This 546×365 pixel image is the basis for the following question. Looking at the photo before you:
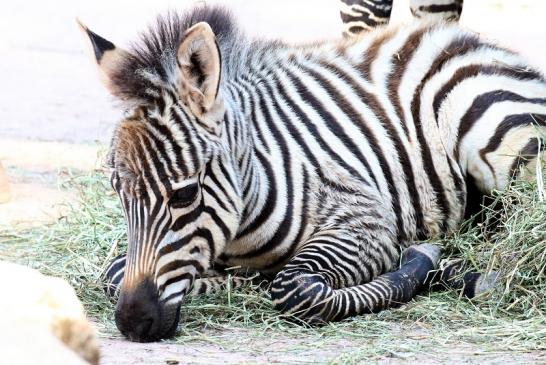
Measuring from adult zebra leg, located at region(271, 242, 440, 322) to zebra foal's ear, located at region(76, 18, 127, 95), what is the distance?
1.39 meters

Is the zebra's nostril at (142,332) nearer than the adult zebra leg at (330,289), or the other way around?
the zebra's nostril at (142,332)

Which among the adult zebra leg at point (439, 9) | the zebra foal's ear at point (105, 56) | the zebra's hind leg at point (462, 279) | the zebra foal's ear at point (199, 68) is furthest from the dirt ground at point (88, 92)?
the adult zebra leg at point (439, 9)

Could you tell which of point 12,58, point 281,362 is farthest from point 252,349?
point 12,58

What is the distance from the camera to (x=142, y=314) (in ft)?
19.1

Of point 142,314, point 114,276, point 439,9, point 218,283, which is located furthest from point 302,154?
point 439,9

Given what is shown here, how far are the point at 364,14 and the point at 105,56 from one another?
11.7ft

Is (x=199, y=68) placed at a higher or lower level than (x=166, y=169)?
higher

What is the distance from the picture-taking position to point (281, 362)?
5.55m

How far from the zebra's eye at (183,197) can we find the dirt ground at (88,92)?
71 cm

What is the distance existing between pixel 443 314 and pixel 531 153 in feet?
4.16

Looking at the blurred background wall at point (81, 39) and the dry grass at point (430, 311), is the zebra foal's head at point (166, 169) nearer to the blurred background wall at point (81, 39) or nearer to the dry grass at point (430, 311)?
the dry grass at point (430, 311)

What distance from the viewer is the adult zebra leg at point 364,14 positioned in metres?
9.45

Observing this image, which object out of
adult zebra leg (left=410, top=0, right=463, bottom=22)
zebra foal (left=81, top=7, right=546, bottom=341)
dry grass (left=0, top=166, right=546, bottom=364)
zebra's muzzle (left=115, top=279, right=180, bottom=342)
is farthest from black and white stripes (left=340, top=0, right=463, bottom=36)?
zebra's muzzle (left=115, top=279, right=180, bottom=342)

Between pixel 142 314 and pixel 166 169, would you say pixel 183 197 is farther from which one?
pixel 142 314
